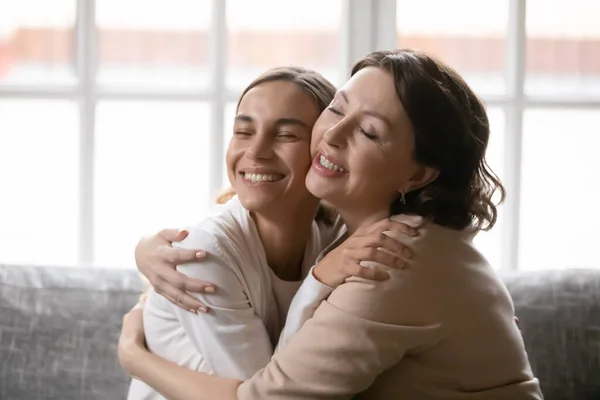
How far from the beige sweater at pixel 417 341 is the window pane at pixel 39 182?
1417 mm

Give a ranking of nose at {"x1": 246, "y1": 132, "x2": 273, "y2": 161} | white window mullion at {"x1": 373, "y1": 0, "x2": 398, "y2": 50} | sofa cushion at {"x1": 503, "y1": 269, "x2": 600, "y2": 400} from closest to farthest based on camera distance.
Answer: nose at {"x1": 246, "y1": 132, "x2": 273, "y2": 161}
sofa cushion at {"x1": 503, "y1": 269, "x2": 600, "y2": 400}
white window mullion at {"x1": 373, "y1": 0, "x2": 398, "y2": 50}

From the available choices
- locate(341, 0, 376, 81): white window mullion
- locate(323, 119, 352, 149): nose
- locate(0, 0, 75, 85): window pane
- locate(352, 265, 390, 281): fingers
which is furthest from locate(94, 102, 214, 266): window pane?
locate(352, 265, 390, 281): fingers

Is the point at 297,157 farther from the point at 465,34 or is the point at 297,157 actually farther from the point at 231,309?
the point at 465,34

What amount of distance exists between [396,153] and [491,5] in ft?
4.15

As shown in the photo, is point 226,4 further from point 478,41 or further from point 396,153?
point 396,153

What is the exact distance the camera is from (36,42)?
2.78m

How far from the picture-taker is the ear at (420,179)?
5.57 ft

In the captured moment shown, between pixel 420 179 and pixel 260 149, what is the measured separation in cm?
31

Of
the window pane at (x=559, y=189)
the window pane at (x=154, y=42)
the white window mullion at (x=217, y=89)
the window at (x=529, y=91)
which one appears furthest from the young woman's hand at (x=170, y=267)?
the window pane at (x=559, y=189)

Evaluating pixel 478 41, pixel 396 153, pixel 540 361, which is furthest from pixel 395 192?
pixel 478 41

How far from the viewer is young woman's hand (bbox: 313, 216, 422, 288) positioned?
1.57 metres

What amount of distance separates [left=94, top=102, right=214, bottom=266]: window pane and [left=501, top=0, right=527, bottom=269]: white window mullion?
904 millimetres

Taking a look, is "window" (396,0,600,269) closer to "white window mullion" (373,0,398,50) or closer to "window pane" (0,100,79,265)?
"white window mullion" (373,0,398,50)

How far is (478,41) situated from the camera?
2.77m
